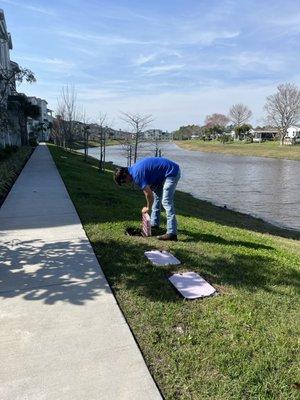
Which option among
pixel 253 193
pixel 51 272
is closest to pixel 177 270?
pixel 51 272

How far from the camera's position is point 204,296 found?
4.09 m

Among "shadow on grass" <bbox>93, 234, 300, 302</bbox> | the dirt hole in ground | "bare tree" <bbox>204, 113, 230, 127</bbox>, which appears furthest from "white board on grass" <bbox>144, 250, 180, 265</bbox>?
"bare tree" <bbox>204, 113, 230, 127</bbox>

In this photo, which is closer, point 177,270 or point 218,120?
point 177,270

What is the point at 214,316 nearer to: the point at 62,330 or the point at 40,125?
the point at 62,330

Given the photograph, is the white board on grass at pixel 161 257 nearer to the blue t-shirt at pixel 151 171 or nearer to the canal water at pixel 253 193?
the blue t-shirt at pixel 151 171

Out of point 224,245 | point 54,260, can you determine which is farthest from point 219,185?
point 54,260

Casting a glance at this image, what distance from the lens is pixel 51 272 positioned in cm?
468

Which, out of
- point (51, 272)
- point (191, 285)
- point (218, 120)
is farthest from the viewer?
point (218, 120)

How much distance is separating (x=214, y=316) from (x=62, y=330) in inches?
53.3

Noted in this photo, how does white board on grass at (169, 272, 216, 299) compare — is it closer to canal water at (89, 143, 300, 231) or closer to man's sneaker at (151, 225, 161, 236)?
man's sneaker at (151, 225, 161, 236)

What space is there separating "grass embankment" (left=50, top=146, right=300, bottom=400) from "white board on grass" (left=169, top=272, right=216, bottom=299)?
96 mm

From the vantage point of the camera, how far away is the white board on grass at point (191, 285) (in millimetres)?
4120

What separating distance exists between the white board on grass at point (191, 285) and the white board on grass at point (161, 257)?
403 millimetres

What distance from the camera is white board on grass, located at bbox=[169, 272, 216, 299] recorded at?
162 inches
